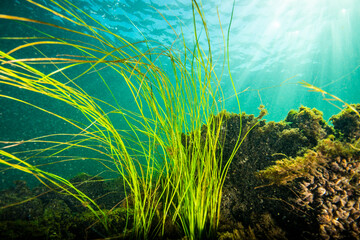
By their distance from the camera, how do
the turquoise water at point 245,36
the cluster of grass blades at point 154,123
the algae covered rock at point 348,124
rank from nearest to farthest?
the cluster of grass blades at point 154,123 < the algae covered rock at point 348,124 < the turquoise water at point 245,36

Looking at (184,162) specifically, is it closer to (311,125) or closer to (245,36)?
(311,125)

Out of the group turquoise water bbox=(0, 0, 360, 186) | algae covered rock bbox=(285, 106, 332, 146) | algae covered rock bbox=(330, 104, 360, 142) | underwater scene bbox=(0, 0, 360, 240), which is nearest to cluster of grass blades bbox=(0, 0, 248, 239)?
underwater scene bbox=(0, 0, 360, 240)

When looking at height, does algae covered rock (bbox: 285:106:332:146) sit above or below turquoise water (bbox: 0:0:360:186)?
below

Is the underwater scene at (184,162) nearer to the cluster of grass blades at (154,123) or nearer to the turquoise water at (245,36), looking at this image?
the cluster of grass blades at (154,123)

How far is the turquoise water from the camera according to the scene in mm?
15000

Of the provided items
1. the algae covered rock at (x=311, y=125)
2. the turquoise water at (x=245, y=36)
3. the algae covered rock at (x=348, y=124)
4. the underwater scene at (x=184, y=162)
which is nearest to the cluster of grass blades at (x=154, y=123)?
the underwater scene at (x=184, y=162)

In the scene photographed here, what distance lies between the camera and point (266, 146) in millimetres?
2232

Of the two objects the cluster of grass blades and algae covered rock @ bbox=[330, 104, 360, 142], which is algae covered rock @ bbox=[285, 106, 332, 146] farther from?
the cluster of grass blades

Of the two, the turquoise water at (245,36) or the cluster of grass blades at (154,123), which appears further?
the turquoise water at (245,36)

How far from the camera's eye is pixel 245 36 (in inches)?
768

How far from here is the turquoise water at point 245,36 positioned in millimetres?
15000

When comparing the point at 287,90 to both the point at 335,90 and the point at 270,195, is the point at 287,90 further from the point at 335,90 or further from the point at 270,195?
the point at 270,195

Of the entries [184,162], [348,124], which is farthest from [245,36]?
[184,162]

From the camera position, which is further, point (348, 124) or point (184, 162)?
point (348, 124)
